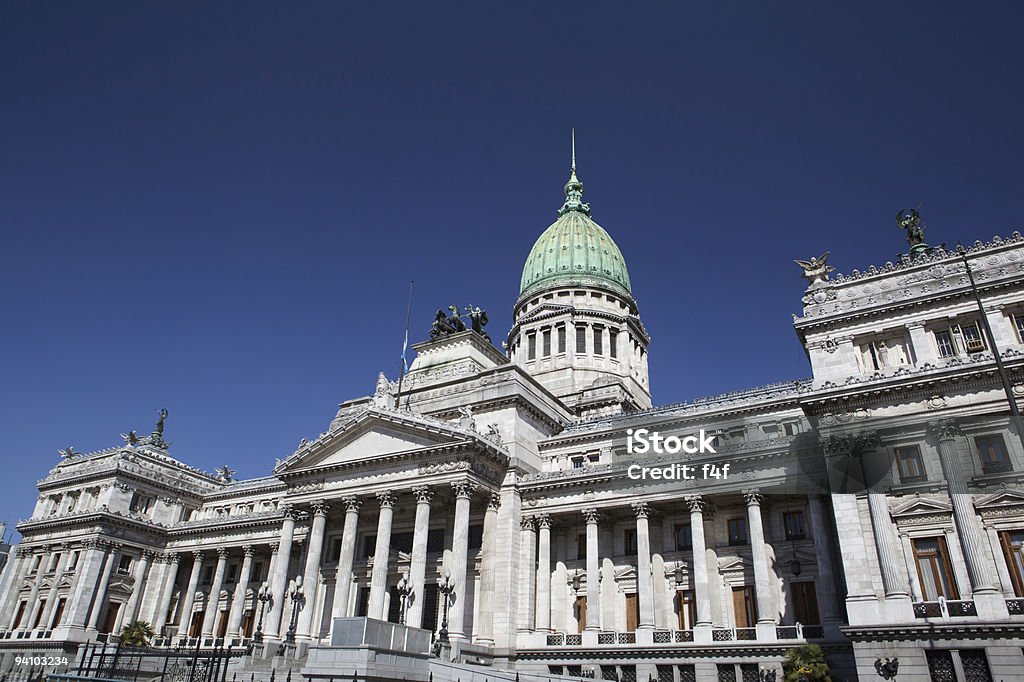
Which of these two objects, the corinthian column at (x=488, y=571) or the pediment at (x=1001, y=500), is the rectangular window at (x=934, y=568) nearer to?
the pediment at (x=1001, y=500)

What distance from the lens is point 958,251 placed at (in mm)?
36156

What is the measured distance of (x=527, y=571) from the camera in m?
45.9

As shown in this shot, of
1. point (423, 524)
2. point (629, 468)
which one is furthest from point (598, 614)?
point (423, 524)

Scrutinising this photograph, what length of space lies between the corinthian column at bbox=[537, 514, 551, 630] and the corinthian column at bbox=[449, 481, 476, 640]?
4679 millimetres

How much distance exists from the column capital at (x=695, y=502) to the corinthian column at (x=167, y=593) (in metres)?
47.4

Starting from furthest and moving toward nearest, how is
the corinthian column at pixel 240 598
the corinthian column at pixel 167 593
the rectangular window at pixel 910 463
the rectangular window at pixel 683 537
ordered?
the corinthian column at pixel 167 593, the corinthian column at pixel 240 598, the rectangular window at pixel 683 537, the rectangular window at pixel 910 463

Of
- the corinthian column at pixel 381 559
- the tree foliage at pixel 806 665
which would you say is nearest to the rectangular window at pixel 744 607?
the tree foliage at pixel 806 665

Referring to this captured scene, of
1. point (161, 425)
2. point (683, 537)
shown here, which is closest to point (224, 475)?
point (161, 425)

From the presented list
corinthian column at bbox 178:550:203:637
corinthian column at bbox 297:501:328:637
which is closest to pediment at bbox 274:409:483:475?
corinthian column at bbox 297:501:328:637

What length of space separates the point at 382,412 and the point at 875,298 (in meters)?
30.2

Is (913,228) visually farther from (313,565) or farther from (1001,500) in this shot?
(313,565)

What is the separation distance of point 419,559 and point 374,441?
8.99 m

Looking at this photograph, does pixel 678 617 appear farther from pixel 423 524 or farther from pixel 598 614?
pixel 423 524

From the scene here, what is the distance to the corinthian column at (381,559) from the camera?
143 feet
